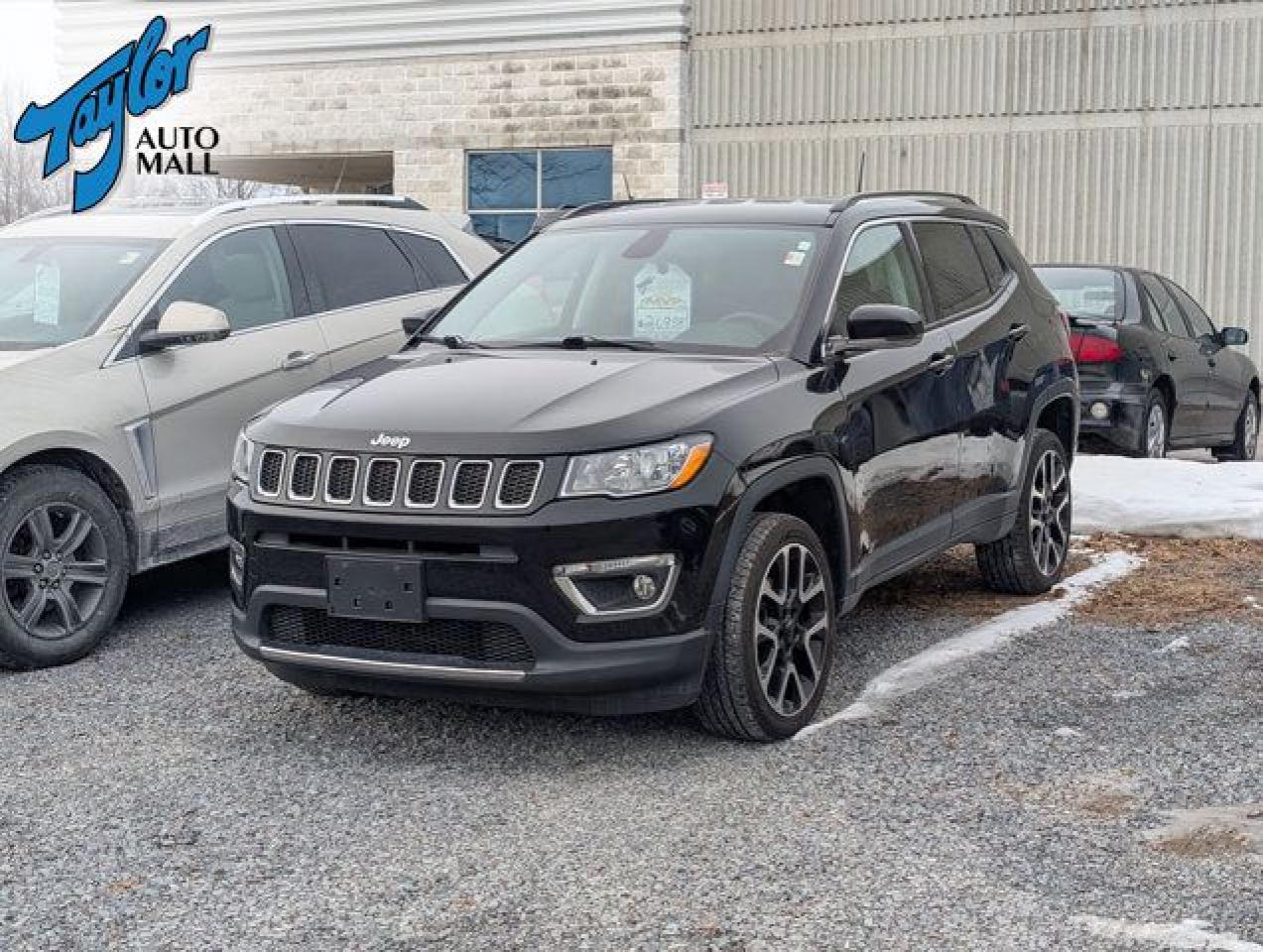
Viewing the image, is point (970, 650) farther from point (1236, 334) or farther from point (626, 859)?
point (1236, 334)

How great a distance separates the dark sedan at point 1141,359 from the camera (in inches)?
453

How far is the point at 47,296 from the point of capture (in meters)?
7.25

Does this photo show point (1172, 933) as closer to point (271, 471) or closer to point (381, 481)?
point (381, 481)

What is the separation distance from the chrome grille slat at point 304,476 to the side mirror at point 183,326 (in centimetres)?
198

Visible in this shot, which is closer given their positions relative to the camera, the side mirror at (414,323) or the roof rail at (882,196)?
the roof rail at (882,196)

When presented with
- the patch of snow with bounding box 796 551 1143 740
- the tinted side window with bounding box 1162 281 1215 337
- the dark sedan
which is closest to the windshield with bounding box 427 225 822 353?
the patch of snow with bounding box 796 551 1143 740

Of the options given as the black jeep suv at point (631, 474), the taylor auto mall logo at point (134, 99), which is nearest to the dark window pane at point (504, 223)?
the taylor auto mall logo at point (134, 99)

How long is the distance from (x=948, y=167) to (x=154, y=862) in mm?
19897

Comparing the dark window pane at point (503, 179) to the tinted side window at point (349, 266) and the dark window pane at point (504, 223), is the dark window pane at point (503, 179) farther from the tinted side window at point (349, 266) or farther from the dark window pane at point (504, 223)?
the tinted side window at point (349, 266)

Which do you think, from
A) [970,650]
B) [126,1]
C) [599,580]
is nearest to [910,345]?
[970,650]

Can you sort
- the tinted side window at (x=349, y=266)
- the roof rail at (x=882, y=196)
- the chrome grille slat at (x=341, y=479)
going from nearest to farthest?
1. the chrome grille slat at (x=341, y=479)
2. the roof rail at (x=882, y=196)
3. the tinted side window at (x=349, y=266)

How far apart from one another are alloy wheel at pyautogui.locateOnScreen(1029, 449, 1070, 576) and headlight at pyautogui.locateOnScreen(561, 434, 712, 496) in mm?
2982

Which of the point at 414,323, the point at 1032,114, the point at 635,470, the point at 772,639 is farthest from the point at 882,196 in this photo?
the point at 1032,114

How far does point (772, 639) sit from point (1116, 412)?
22.5 ft
